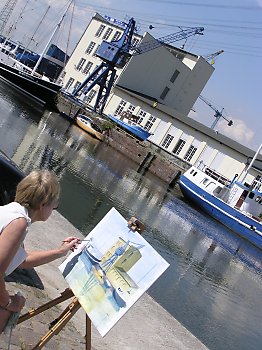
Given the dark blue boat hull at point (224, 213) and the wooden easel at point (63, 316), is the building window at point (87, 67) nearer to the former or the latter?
the dark blue boat hull at point (224, 213)

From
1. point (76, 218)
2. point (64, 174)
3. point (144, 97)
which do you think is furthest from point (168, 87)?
point (76, 218)

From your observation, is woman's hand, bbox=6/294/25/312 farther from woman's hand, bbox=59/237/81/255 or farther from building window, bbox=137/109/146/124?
building window, bbox=137/109/146/124

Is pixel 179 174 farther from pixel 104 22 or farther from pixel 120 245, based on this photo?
pixel 120 245

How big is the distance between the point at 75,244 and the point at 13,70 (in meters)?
64.7

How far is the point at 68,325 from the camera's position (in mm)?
6359

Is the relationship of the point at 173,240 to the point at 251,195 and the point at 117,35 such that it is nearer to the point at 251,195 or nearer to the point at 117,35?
the point at 251,195

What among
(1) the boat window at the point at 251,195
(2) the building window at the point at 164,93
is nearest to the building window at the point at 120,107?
(2) the building window at the point at 164,93

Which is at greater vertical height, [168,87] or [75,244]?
[168,87]

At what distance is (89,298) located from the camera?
4.66 m

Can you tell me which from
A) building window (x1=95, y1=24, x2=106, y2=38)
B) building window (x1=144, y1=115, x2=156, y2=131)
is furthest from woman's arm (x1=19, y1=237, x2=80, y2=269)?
building window (x1=95, y1=24, x2=106, y2=38)

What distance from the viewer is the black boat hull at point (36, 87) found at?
207 ft

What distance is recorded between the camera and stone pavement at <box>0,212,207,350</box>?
5.66 m

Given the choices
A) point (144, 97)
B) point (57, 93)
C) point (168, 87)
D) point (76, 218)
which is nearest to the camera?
point (76, 218)

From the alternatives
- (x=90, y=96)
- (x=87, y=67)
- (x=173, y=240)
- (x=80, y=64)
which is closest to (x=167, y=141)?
(x=90, y=96)
